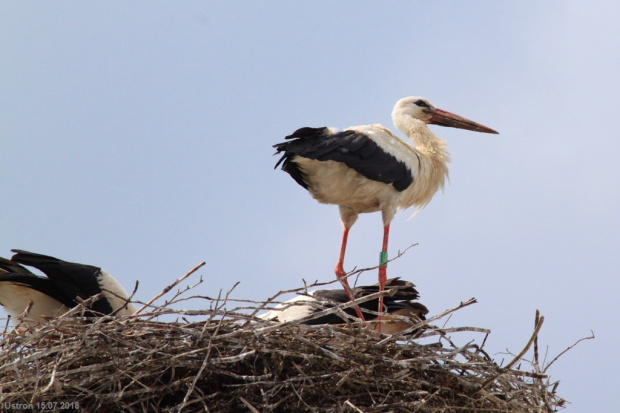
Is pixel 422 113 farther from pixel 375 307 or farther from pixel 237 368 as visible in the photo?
pixel 237 368

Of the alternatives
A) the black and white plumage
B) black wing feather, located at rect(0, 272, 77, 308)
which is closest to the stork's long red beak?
the black and white plumage

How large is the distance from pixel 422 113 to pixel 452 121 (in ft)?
0.95

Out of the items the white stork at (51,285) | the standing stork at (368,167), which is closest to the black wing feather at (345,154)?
the standing stork at (368,167)

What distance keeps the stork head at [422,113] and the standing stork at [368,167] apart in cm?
9

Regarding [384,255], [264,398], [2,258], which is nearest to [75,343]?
[264,398]

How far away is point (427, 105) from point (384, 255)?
170 cm

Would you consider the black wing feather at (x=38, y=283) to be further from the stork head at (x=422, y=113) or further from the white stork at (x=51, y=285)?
the stork head at (x=422, y=113)

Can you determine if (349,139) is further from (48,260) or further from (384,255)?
(48,260)

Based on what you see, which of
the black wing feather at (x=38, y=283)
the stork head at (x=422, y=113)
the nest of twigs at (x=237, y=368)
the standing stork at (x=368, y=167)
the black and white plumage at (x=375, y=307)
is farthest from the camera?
the stork head at (x=422, y=113)

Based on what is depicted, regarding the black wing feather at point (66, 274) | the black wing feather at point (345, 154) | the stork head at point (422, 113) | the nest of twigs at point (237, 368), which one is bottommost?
the nest of twigs at point (237, 368)

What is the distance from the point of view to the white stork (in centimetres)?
656

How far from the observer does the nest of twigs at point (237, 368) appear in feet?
16.1

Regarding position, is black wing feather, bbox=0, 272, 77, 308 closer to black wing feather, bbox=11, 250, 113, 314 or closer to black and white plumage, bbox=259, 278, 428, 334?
black wing feather, bbox=11, 250, 113, 314

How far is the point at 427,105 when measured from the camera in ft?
28.5
